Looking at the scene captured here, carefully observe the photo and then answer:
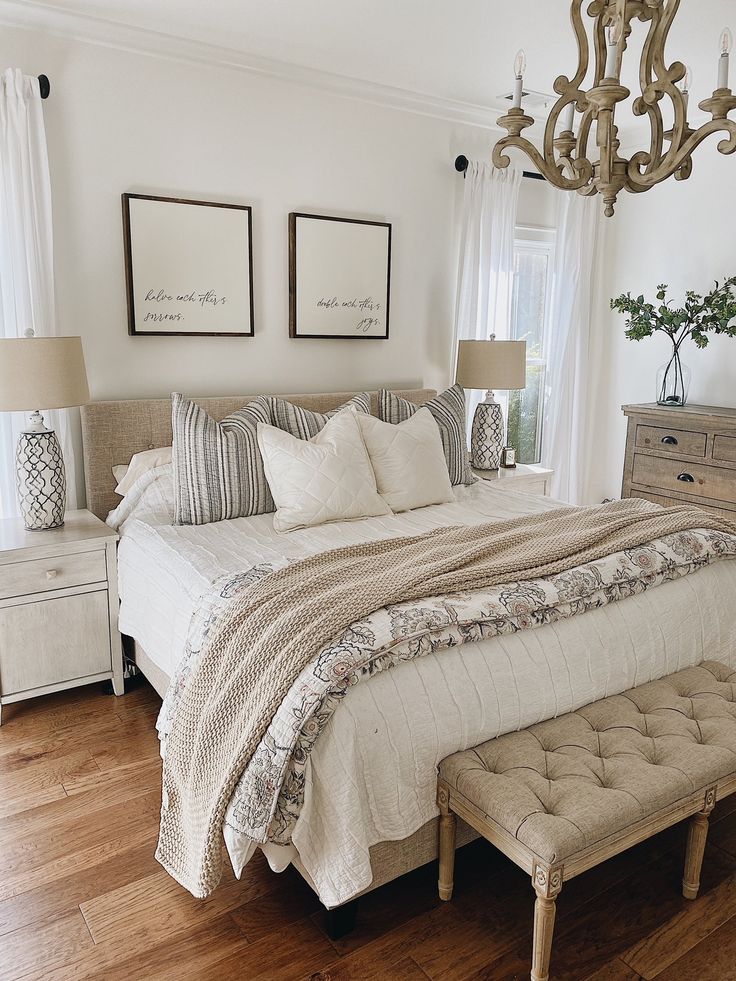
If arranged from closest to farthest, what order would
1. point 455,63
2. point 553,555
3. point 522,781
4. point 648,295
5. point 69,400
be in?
point 522,781 < point 553,555 < point 69,400 < point 455,63 < point 648,295

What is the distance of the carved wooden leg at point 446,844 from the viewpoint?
184 centimetres

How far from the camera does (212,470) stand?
2.97 meters

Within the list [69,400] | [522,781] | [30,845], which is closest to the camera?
[522,781]

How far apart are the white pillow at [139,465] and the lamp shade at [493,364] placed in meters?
1.67

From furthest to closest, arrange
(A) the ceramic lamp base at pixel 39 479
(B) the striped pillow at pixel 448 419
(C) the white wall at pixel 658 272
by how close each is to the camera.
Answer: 1. (C) the white wall at pixel 658 272
2. (B) the striped pillow at pixel 448 419
3. (A) the ceramic lamp base at pixel 39 479

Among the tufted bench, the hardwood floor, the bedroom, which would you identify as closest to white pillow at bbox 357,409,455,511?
the bedroom

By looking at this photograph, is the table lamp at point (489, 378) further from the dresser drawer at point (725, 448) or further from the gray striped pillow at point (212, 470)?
the gray striped pillow at point (212, 470)

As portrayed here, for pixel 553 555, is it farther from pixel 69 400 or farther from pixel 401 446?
pixel 69 400

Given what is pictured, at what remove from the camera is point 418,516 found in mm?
3090

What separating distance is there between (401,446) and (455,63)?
1.79 meters

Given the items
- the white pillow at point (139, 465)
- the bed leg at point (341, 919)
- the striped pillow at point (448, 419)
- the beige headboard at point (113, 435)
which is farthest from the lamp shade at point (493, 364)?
the bed leg at point (341, 919)

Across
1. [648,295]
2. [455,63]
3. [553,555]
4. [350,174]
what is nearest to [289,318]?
[350,174]

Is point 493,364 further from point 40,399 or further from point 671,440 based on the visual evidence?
point 40,399

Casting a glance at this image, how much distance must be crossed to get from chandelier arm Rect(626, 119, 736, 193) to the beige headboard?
202 centimetres
